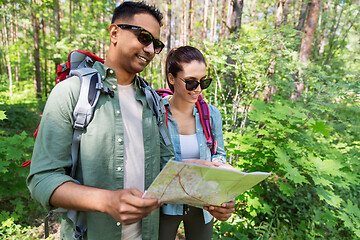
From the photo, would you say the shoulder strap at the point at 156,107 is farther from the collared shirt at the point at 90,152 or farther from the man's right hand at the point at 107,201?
the man's right hand at the point at 107,201

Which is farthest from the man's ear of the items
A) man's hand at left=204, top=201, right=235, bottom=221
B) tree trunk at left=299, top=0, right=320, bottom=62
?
tree trunk at left=299, top=0, right=320, bottom=62

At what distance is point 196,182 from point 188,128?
3.57ft

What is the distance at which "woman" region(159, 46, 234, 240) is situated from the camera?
1677mm

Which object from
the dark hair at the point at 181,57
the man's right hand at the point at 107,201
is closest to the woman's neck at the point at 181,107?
the dark hair at the point at 181,57

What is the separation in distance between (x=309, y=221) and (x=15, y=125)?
30.3ft

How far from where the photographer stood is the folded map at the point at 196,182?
2.43ft

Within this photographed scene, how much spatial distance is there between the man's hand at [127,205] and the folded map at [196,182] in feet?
0.12

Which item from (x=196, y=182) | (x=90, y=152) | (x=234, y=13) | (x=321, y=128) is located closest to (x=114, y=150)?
(x=90, y=152)

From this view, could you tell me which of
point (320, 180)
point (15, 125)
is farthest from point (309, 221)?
point (15, 125)

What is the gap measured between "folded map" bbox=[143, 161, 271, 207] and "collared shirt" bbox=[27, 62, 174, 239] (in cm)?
38

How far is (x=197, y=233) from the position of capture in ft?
5.70

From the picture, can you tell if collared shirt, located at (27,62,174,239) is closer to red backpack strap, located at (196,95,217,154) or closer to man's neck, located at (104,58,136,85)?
man's neck, located at (104,58,136,85)

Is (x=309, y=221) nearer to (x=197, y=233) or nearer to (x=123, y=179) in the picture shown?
(x=197, y=233)

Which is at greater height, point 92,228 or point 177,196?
point 177,196
